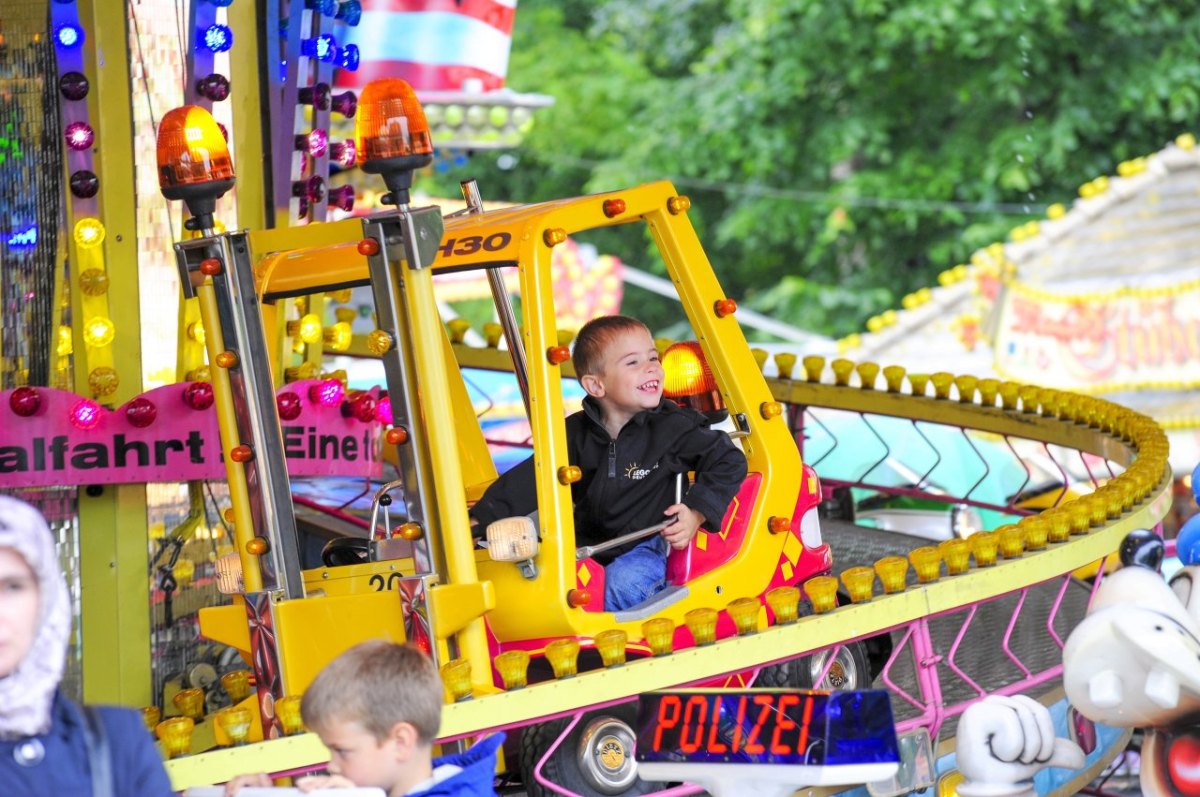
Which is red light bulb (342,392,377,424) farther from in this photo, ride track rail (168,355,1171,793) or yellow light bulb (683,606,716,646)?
yellow light bulb (683,606,716,646)

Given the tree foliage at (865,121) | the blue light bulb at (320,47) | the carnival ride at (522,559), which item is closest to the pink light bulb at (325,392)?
the carnival ride at (522,559)

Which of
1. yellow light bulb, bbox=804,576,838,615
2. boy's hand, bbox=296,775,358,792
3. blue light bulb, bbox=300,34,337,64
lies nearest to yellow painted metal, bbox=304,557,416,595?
yellow light bulb, bbox=804,576,838,615

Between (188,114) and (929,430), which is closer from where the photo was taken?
(188,114)

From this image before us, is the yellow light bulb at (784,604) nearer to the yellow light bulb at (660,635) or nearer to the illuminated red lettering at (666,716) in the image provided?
the yellow light bulb at (660,635)

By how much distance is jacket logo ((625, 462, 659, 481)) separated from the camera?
3678mm

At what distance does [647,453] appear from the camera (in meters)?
3.69

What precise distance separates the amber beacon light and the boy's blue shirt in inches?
44.8

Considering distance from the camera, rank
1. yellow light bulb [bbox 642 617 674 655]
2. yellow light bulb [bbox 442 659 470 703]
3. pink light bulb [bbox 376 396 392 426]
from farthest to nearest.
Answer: pink light bulb [bbox 376 396 392 426]
yellow light bulb [bbox 642 617 674 655]
yellow light bulb [bbox 442 659 470 703]

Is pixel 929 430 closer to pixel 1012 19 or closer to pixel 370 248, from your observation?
pixel 370 248

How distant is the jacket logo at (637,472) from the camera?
3.68 metres

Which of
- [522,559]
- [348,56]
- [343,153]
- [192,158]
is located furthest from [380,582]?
[348,56]

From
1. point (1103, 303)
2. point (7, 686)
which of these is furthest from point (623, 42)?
point (7, 686)

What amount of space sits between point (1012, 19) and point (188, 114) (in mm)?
13147

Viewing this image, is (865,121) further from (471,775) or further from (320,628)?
(471,775)
